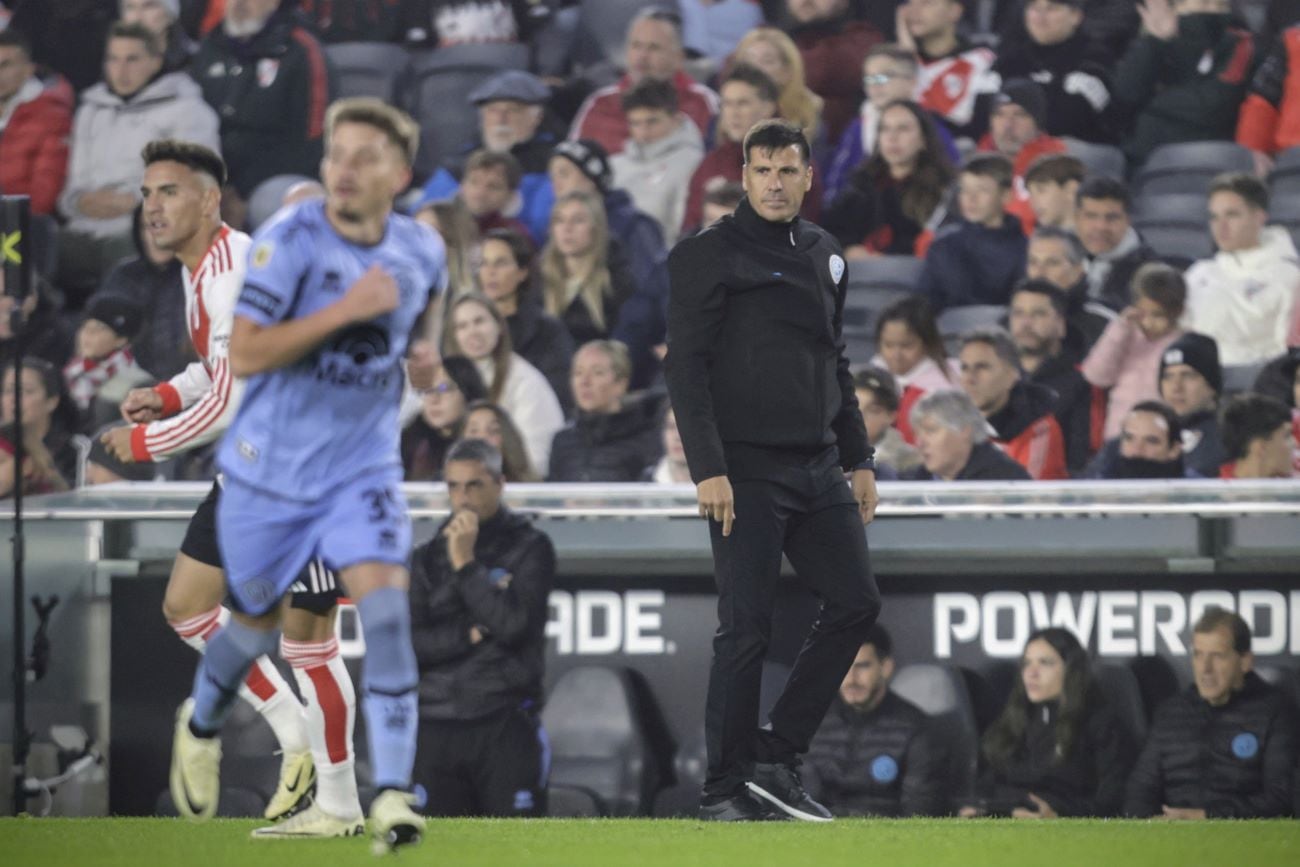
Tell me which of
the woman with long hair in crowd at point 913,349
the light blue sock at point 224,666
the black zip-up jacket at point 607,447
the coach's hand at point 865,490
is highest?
the woman with long hair in crowd at point 913,349

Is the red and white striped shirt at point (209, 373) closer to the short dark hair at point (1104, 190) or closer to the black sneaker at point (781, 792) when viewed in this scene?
the black sneaker at point (781, 792)

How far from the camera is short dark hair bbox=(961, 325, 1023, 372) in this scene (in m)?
9.46

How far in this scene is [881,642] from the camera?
8.25 meters

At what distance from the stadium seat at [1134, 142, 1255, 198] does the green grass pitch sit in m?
5.65

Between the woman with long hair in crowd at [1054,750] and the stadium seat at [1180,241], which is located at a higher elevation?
the stadium seat at [1180,241]

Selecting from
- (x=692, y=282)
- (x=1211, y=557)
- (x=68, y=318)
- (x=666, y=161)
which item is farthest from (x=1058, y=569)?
(x=68, y=318)

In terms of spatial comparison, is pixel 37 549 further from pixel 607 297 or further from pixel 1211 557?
pixel 1211 557

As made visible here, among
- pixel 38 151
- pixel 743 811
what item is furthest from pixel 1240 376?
pixel 38 151

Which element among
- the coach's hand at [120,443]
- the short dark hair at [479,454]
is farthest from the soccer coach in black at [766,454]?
the short dark hair at [479,454]

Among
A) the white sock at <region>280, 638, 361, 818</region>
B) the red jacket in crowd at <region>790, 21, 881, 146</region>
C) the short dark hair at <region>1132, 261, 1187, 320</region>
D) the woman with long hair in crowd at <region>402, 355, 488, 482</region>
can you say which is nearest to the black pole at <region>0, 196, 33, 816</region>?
the woman with long hair in crowd at <region>402, 355, 488, 482</region>

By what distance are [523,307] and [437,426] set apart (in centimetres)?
84

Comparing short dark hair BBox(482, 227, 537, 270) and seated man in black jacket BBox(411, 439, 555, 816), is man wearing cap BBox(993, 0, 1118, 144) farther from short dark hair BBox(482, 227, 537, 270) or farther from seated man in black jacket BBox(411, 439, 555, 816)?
seated man in black jacket BBox(411, 439, 555, 816)

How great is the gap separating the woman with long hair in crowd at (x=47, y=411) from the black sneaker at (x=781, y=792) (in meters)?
5.14

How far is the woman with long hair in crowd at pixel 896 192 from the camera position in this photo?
1062 centimetres
